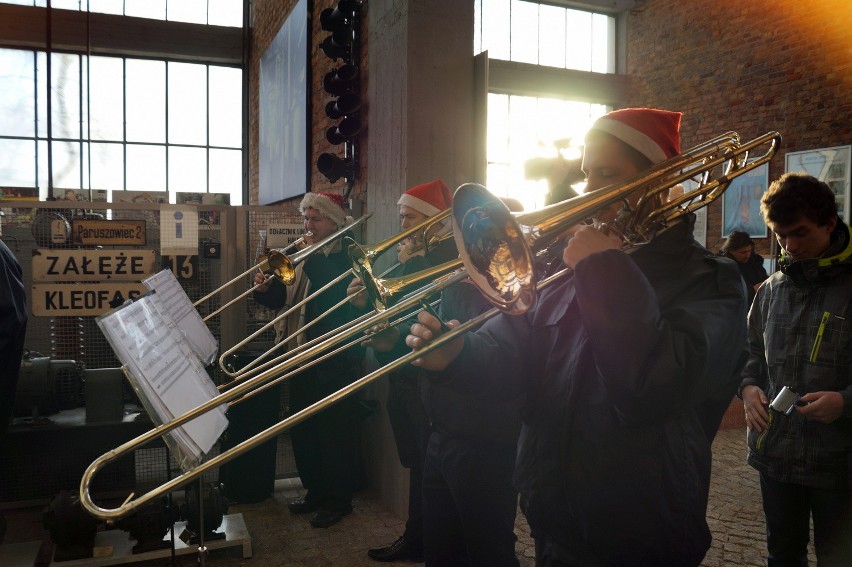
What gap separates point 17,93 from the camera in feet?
39.2

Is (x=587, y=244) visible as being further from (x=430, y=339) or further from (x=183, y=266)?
(x=183, y=266)

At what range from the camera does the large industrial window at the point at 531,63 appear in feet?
39.7

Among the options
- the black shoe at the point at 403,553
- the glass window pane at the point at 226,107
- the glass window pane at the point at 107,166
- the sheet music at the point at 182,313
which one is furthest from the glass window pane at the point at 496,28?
the sheet music at the point at 182,313

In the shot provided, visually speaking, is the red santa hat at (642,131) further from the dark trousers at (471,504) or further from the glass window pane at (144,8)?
the glass window pane at (144,8)

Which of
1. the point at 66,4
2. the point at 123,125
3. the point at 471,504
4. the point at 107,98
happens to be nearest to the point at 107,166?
the point at 123,125

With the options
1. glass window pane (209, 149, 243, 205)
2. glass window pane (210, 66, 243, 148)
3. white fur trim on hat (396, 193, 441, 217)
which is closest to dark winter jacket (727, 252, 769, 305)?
white fur trim on hat (396, 193, 441, 217)

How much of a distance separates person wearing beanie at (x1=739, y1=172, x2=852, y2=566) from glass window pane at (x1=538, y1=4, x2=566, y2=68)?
10680 mm

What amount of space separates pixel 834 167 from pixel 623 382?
9.22 meters

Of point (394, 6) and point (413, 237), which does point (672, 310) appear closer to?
point (413, 237)

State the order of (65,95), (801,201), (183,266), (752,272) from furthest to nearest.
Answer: (65,95), (752,272), (183,266), (801,201)

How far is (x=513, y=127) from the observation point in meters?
12.4

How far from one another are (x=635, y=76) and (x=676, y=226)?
12.0m

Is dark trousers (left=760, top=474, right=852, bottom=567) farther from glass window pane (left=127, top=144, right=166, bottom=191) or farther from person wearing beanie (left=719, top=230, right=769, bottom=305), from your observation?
glass window pane (left=127, top=144, right=166, bottom=191)

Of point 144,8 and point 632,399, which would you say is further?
point 144,8
